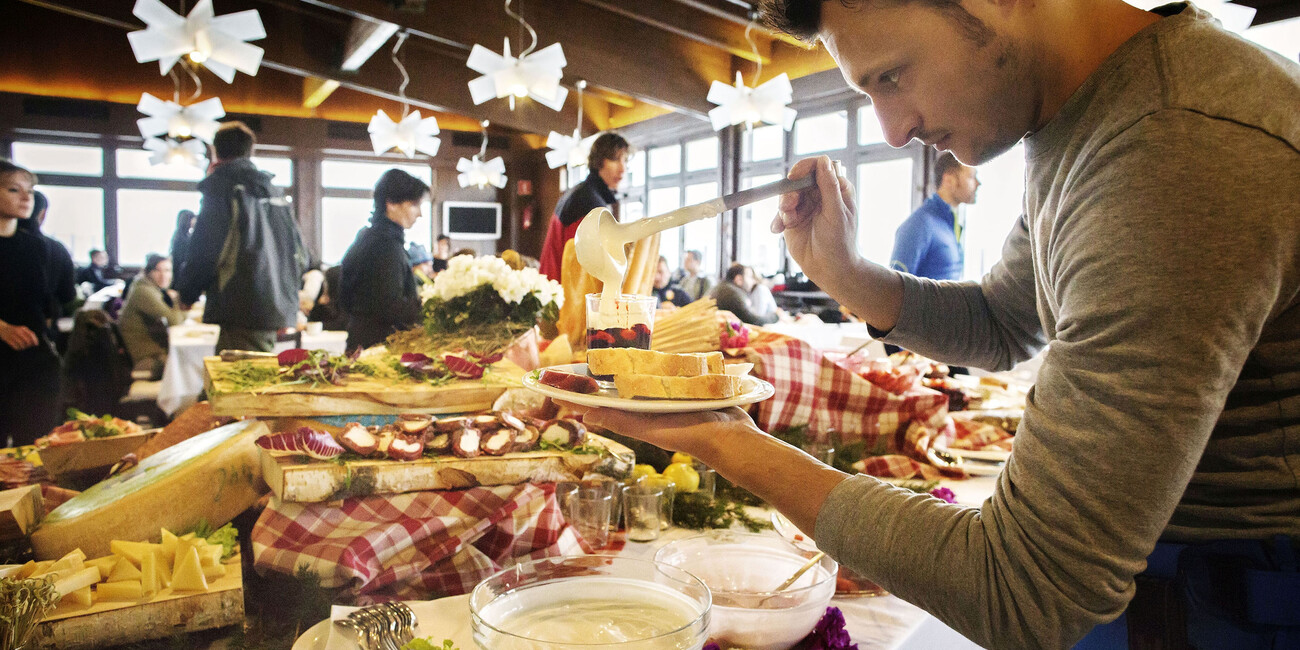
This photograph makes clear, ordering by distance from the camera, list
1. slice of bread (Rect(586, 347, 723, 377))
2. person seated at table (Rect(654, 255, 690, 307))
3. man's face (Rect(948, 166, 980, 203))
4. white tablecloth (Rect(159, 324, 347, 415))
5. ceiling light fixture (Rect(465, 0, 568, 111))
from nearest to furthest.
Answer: slice of bread (Rect(586, 347, 723, 377)), man's face (Rect(948, 166, 980, 203)), white tablecloth (Rect(159, 324, 347, 415)), ceiling light fixture (Rect(465, 0, 568, 111)), person seated at table (Rect(654, 255, 690, 307))

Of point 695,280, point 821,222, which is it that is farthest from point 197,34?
point 695,280

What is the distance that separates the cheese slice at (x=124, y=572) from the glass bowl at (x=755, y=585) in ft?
2.36

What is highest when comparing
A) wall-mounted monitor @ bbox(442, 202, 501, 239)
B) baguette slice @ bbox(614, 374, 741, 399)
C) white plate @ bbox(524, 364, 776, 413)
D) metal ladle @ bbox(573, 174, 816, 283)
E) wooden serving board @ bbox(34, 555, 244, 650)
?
wall-mounted monitor @ bbox(442, 202, 501, 239)

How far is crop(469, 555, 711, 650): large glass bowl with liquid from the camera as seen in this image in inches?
29.3

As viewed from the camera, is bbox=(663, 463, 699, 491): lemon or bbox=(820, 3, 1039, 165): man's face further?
bbox=(663, 463, 699, 491): lemon

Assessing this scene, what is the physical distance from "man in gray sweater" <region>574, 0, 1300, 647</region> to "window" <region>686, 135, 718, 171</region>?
11734 millimetres

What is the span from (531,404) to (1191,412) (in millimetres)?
1221

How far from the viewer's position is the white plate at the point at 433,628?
3.01ft

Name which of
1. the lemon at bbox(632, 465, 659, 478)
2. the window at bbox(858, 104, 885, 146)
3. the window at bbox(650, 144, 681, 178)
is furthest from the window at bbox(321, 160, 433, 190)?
the lemon at bbox(632, 465, 659, 478)

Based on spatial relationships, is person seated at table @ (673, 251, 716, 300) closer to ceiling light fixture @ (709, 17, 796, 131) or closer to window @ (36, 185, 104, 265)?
ceiling light fixture @ (709, 17, 796, 131)

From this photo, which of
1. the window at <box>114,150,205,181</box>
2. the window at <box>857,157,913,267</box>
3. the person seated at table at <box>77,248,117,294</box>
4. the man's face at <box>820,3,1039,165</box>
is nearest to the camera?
the man's face at <box>820,3,1039,165</box>

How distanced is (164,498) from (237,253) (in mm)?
2777

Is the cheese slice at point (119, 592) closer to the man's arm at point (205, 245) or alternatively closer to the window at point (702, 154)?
the man's arm at point (205, 245)

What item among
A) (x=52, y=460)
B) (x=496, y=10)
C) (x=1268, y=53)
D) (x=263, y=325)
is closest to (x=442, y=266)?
(x=496, y=10)
